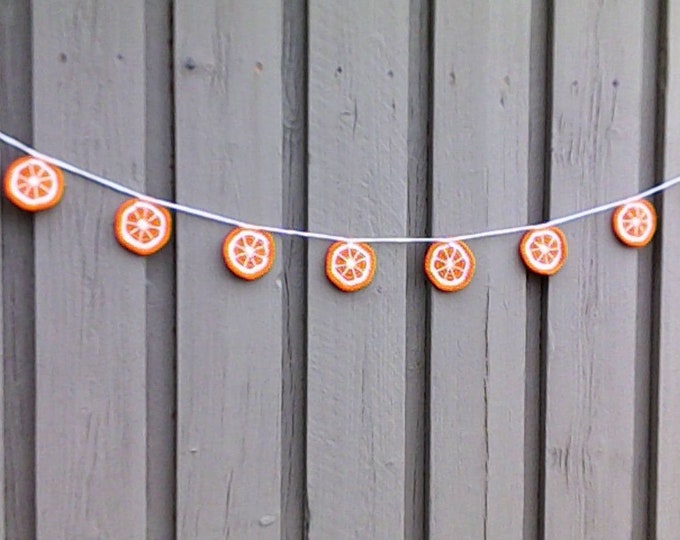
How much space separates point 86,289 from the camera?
103cm

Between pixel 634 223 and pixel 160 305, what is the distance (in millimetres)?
805

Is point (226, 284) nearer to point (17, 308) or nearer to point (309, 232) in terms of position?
point (309, 232)

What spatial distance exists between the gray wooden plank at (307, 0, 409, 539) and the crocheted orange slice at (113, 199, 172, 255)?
222 mm

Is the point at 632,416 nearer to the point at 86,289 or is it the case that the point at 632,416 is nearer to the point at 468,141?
the point at 468,141

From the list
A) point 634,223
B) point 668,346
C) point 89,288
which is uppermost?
point 634,223

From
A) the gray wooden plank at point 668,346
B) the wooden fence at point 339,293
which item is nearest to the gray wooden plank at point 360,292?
the wooden fence at point 339,293

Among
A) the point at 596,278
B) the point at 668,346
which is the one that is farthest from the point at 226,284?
the point at 668,346

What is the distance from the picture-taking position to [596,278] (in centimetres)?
125

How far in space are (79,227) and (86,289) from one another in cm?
9

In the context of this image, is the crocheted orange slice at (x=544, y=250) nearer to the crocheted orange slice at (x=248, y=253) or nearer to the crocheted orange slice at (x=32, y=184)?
the crocheted orange slice at (x=248, y=253)

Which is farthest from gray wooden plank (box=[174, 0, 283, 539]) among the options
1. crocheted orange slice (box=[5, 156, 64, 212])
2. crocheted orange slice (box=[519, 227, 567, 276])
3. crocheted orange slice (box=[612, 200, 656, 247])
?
crocheted orange slice (box=[612, 200, 656, 247])

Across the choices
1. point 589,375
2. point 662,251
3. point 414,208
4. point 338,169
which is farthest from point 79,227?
point 662,251

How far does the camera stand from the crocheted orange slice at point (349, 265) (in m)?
1.11

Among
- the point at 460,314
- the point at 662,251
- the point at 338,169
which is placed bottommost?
the point at 460,314
